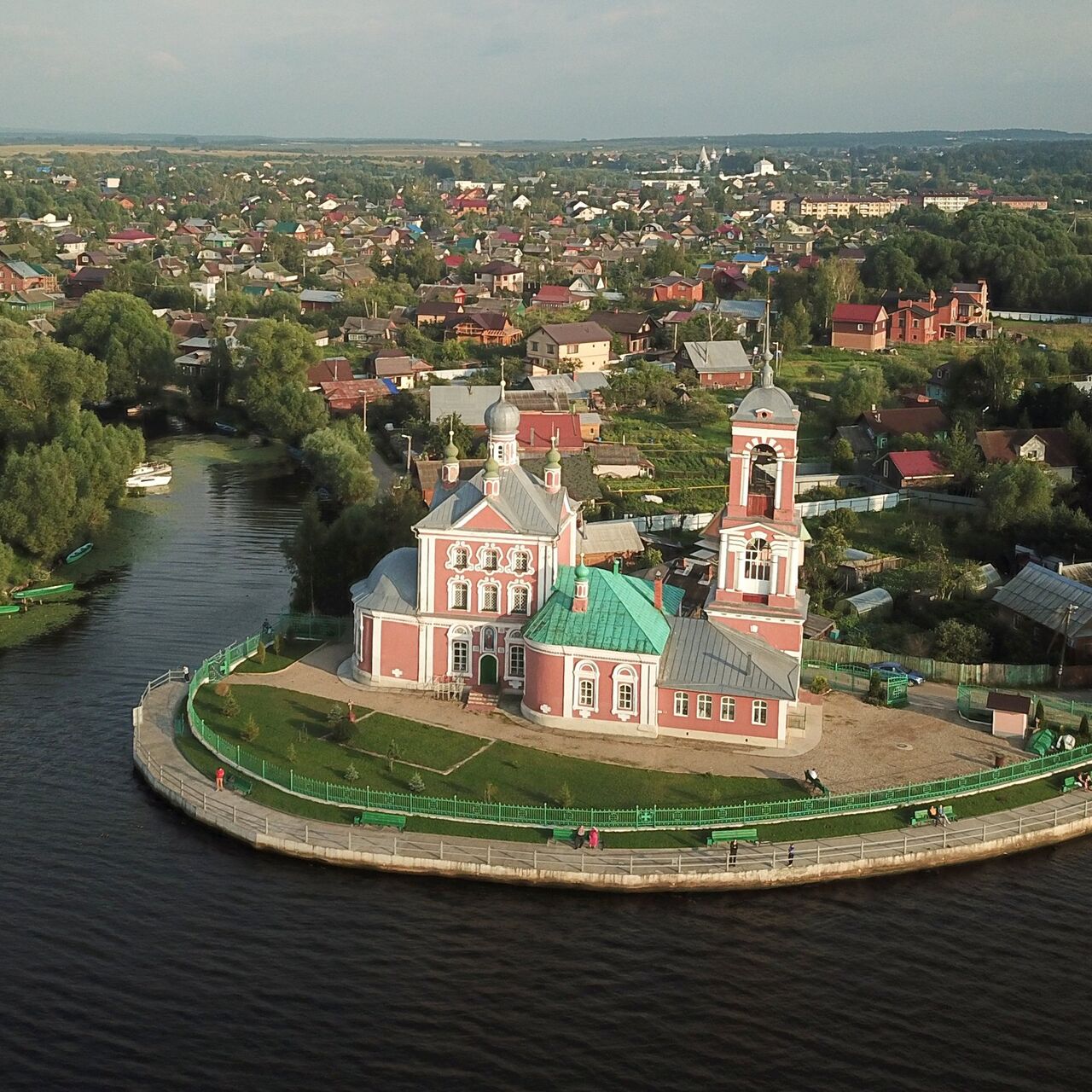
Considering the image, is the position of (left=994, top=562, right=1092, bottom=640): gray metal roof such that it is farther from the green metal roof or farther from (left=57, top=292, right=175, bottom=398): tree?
(left=57, top=292, right=175, bottom=398): tree

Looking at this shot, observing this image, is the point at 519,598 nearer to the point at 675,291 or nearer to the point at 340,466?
the point at 340,466

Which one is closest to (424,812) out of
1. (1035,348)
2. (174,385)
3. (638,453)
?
(638,453)

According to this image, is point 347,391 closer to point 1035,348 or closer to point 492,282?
point 1035,348

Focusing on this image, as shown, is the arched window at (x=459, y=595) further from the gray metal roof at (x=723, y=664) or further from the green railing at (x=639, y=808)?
the green railing at (x=639, y=808)

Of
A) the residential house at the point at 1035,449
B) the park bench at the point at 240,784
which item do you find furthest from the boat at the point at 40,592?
the residential house at the point at 1035,449

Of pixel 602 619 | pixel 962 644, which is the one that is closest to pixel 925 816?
pixel 602 619

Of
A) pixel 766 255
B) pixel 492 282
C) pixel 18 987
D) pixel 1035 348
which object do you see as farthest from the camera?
pixel 766 255
